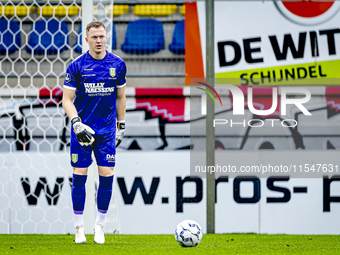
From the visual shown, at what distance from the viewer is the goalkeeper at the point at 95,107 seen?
3.10 m

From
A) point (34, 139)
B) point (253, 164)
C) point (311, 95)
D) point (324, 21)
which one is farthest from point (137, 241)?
point (324, 21)

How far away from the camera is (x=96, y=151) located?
10.4 feet

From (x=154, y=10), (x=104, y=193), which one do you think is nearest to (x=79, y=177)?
(x=104, y=193)

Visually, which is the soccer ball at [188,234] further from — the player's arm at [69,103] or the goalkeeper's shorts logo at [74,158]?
the player's arm at [69,103]

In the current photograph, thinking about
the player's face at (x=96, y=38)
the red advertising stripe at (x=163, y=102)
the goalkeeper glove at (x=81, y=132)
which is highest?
the player's face at (x=96, y=38)

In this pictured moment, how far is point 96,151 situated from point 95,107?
29 cm

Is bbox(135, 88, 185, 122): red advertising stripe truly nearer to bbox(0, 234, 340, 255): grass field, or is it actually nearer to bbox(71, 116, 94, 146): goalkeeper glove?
bbox(0, 234, 340, 255): grass field

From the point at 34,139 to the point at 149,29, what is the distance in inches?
67.4

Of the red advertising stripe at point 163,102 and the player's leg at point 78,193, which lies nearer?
the player's leg at point 78,193

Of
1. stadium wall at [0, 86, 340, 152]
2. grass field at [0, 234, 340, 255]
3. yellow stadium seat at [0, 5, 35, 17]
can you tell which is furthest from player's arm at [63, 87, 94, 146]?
yellow stadium seat at [0, 5, 35, 17]

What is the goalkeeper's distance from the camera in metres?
3.10

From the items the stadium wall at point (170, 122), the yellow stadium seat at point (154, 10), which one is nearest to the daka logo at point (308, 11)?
the stadium wall at point (170, 122)

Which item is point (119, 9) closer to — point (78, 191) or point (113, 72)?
point (113, 72)

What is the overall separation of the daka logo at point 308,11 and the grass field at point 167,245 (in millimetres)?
2201
